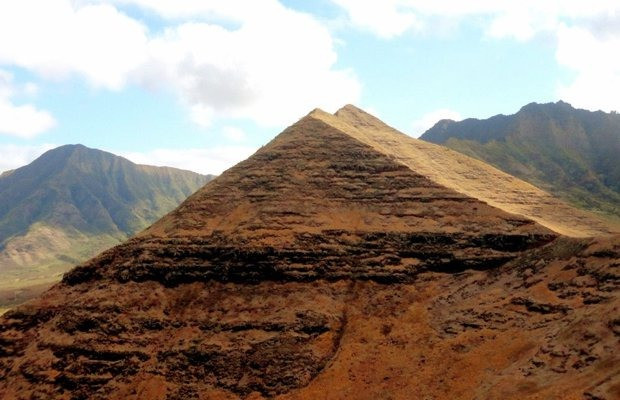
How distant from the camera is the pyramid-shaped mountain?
31.9 meters

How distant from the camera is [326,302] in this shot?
41750mm

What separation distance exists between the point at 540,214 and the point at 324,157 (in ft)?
89.9

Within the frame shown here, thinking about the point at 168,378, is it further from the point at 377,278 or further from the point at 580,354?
the point at 580,354

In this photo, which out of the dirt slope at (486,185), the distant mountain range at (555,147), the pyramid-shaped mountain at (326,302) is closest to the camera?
the pyramid-shaped mountain at (326,302)

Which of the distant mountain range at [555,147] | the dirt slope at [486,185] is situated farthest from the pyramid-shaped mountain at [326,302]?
the distant mountain range at [555,147]

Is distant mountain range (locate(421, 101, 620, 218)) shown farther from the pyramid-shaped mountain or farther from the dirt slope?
the pyramid-shaped mountain

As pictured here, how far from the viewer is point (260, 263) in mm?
45594

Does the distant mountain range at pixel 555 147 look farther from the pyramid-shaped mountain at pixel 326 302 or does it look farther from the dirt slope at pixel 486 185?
the pyramid-shaped mountain at pixel 326 302

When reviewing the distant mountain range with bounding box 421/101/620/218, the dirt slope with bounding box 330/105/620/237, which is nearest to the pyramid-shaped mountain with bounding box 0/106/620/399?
the dirt slope with bounding box 330/105/620/237

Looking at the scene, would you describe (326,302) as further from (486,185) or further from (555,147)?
(555,147)

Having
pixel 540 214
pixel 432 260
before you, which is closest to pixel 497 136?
pixel 540 214

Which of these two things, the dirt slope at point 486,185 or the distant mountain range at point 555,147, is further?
the distant mountain range at point 555,147

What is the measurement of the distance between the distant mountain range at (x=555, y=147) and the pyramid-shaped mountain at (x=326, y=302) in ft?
197

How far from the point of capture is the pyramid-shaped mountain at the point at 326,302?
31922 mm
